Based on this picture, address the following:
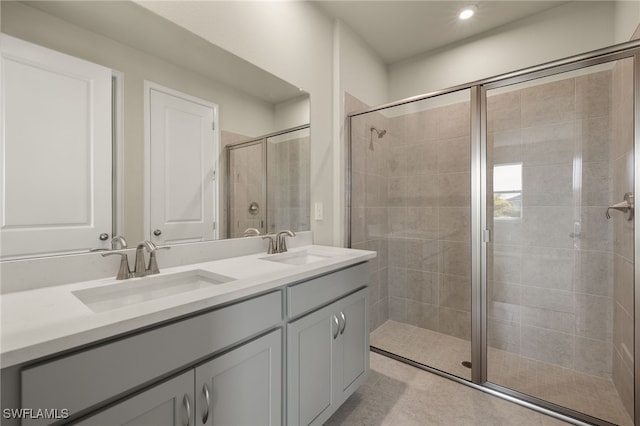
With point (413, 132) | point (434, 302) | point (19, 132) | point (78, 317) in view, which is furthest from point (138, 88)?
point (434, 302)

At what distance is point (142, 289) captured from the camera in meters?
1.09

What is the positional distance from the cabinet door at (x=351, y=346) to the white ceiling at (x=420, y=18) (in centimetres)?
207

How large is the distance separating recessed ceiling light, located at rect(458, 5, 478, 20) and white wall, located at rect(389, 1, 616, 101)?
0.34m

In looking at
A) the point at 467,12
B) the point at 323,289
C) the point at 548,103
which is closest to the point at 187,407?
the point at 323,289

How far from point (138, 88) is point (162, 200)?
0.48m

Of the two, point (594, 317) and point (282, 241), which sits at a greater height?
point (282, 241)

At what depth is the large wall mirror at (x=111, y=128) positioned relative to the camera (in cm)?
93

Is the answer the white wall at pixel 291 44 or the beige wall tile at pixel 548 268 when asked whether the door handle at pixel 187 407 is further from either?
the beige wall tile at pixel 548 268

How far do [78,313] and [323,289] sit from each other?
884 mm

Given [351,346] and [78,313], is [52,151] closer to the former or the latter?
[78,313]

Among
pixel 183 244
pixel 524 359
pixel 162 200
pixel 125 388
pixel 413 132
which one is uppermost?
pixel 413 132

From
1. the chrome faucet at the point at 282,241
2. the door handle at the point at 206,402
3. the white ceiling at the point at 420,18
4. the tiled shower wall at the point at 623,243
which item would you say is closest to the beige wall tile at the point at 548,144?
the tiled shower wall at the point at 623,243

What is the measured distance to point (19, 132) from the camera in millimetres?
922

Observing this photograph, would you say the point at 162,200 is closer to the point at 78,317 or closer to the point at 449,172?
the point at 78,317
